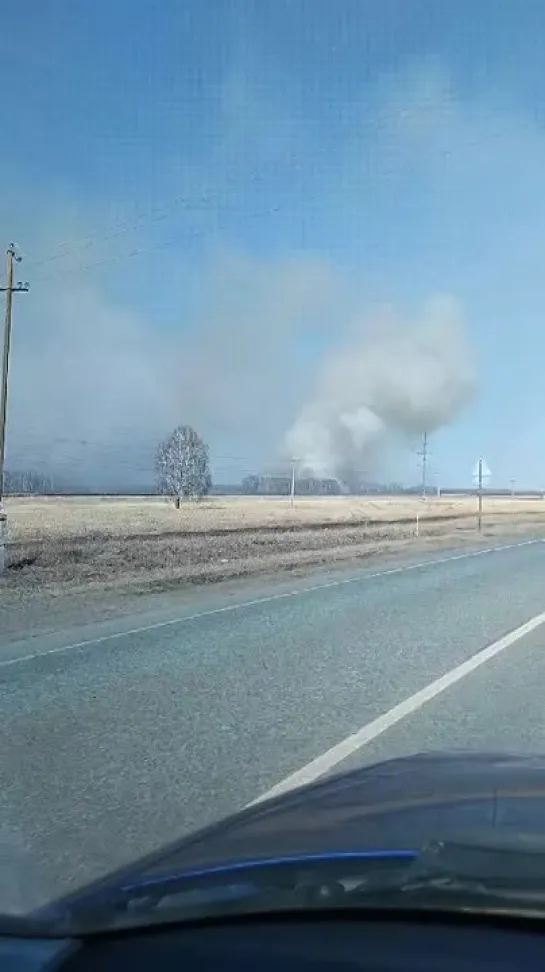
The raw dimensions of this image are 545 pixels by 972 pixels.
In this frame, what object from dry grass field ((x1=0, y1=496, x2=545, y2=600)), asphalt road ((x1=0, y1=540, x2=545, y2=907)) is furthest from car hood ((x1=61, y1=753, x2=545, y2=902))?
dry grass field ((x1=0, y1=496, x2=545, y2=600))

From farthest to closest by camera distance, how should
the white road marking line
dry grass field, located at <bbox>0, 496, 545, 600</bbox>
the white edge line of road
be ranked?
dry grass field, located at <bbox>0, 496, 545, 600</bbox> < the white edge line of road < the white road marking line

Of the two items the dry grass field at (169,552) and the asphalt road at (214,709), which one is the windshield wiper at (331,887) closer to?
the asphalt road at (214,709)

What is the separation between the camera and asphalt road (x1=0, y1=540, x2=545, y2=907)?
17.6 ft

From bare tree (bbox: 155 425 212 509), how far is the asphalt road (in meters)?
89.9

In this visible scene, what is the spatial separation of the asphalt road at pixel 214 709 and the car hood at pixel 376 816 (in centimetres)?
140

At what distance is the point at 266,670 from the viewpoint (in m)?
10.1

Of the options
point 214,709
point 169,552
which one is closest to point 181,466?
point 169,552

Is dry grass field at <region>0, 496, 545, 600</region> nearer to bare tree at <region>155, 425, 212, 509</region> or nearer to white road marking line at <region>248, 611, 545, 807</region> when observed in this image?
white road marking line at <region>248, 611, 545, 807</region>

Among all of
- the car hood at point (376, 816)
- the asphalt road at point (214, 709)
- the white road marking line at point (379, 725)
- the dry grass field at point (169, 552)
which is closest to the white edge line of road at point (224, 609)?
Result: the asphalt road at point (214, 709)

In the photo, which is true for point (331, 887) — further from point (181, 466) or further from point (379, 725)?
point (181, 466)

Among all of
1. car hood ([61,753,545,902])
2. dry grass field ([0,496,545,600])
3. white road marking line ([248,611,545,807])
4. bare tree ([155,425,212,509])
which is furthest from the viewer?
bare tree ([155,425,212,509])

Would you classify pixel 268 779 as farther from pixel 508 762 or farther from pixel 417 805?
pixel 417 805

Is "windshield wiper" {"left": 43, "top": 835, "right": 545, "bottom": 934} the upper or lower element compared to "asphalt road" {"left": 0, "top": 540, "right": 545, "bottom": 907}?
upper

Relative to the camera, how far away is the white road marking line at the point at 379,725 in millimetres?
5980
